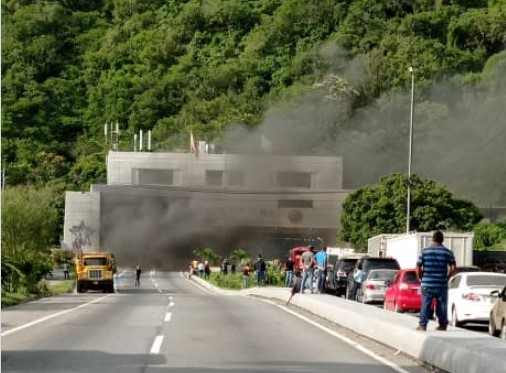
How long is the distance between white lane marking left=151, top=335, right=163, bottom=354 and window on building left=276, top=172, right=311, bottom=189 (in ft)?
306

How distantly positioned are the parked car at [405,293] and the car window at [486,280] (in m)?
3.10

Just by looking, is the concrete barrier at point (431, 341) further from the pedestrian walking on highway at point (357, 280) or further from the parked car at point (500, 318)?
the pedestrian walking on highway at point (357, 280)

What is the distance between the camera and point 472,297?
2575 cm

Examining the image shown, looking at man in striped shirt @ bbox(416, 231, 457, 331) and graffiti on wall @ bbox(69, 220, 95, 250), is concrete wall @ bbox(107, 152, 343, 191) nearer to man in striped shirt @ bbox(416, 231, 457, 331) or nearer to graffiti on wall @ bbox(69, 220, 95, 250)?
graffiti on wall @ bbox(69, 220, 95, 250)

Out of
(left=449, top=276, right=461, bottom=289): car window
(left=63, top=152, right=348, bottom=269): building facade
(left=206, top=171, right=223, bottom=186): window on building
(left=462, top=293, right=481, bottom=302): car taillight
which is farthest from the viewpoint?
(left=206, top=171, right=223, bottom=186): window on building

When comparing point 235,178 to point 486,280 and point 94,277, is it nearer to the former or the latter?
point 94,277

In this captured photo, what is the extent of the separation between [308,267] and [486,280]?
9553 mm

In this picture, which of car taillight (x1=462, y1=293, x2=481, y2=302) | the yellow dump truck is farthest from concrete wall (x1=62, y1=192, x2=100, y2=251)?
car taillight (x1=462, y1=293, x2=481, y2=302)

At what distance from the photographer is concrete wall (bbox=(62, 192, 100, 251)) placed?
111 meters

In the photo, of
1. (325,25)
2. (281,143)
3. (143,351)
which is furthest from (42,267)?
(325,25)

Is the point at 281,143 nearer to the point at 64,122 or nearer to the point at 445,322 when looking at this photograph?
the point at 64,122

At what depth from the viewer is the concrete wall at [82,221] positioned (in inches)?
4373

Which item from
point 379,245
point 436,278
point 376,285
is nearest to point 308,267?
point 376,285

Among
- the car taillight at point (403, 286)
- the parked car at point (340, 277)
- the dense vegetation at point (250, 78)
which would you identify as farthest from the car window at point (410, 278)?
the dense vegetation at point (250, 78)
